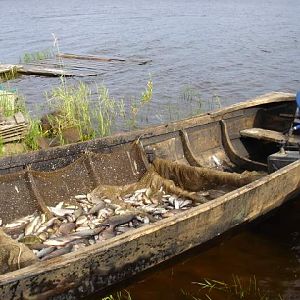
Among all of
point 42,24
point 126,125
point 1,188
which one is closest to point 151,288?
point 1,188

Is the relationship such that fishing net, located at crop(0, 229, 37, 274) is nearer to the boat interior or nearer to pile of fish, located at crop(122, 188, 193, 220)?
the boat interior

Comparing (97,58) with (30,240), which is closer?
(30,240)

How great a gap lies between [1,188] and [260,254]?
338 cm

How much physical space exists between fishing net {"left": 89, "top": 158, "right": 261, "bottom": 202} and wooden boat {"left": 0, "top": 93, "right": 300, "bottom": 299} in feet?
0.57

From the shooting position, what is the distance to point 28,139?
8.89m

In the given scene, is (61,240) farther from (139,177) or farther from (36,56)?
(36,56)

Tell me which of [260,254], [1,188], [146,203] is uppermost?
[1,188]

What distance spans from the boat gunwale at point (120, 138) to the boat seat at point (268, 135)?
1.51 feet

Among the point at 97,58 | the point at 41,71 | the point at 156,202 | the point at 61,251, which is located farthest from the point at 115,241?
the point at 97,58

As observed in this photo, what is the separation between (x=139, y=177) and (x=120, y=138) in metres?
0.66

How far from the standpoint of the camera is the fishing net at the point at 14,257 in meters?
4.31

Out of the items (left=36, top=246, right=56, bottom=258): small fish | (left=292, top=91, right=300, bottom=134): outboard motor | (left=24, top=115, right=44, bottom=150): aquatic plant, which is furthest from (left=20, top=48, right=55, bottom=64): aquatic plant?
(left=36, top=246, right=56, bottom=258): small fish

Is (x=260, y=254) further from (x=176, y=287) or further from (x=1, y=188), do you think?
(x=1, y=188)

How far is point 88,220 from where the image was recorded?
19.4 ft
